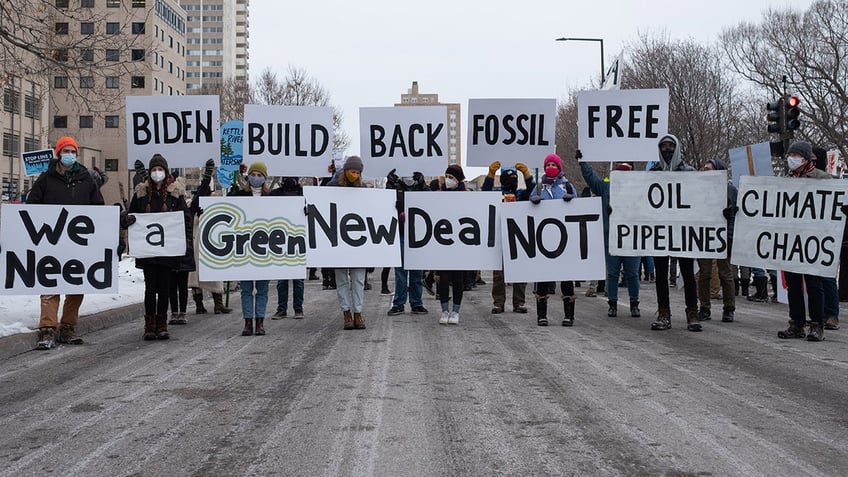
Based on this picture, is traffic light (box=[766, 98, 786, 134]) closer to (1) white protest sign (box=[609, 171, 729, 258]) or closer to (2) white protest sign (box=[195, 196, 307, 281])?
(1) white protest sign (box=[609, 171, 729, 258])

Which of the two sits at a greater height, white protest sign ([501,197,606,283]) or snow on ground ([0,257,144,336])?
white protest sign ([501,197,606,283])

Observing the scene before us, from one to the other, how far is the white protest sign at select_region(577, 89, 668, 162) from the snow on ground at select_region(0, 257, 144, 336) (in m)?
7.19

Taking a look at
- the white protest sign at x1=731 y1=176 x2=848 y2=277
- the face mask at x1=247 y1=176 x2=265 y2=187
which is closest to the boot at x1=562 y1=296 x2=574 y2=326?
the white protest sign at x1=731 y1=176 x2=848 y2=277

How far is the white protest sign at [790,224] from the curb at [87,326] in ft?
26.8

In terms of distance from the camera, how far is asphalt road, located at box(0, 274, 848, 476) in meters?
5.04

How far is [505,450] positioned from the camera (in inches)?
205

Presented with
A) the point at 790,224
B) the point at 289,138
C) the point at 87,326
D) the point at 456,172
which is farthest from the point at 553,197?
the point at 87,326

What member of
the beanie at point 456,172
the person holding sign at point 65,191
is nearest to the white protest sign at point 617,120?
the beanie at point 456,172

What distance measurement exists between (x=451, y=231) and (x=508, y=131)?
187 centimetres

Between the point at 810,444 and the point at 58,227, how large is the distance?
8055 millimetres

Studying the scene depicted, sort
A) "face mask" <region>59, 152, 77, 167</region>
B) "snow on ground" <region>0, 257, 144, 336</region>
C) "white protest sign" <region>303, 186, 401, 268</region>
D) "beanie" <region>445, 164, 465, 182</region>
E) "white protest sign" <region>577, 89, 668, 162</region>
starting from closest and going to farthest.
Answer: "face mask" <region>59, 152, 77, 167</region>, "snow on ground" <region>0, 257, 144, 336</region>, "white protest sign" <region>303, 186, 401, 268</region>, "beanie" <region>445, 164, 465, 182</region>, "white protest sign" <region>577, 89, 668, 162</region>

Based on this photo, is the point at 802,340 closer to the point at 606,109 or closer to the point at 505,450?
the point at 606,109

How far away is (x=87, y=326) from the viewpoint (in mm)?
11516

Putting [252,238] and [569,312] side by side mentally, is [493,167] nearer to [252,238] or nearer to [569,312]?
[569,312]
